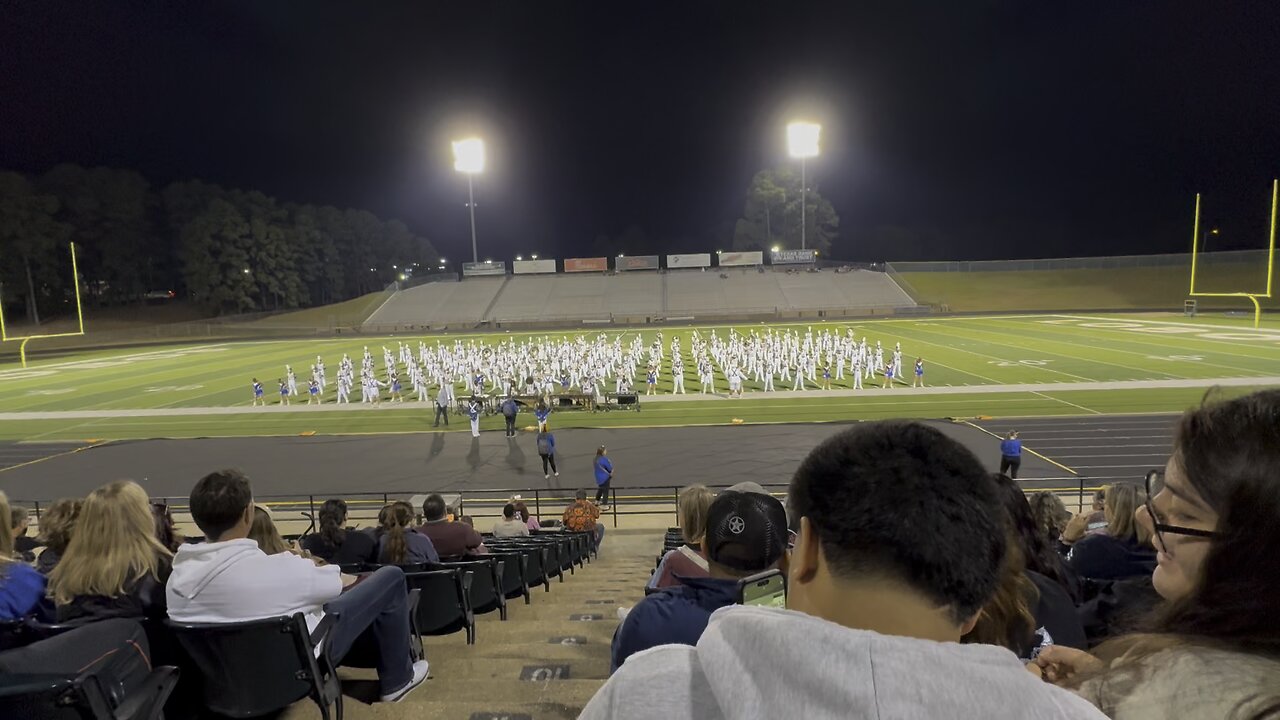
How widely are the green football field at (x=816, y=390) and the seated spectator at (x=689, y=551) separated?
55.0ft

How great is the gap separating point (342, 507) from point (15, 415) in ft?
99.8

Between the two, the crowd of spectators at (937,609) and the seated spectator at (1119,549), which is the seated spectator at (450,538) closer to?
the crowd of spectators at (937,609)

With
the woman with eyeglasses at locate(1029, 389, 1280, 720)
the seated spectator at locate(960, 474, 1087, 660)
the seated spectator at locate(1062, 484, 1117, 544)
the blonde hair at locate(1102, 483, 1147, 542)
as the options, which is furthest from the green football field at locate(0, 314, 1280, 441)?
the woman with eyeglasses at locate(1029, 389, 1280, 720)

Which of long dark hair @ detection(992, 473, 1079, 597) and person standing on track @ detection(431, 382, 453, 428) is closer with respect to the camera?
long dark hair @ detection(992, 473, 1079, 597)

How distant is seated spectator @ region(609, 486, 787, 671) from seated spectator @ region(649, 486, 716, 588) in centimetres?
10

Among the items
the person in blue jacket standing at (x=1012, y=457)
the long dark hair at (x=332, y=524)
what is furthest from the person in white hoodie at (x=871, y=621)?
the person in blue jacket standing at (x=1012, y=457)

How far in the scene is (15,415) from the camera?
2748 cm

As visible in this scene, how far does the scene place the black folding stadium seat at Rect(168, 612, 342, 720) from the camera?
3.08m

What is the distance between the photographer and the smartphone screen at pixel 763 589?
2.16 metres

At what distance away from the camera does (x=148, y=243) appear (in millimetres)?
83812

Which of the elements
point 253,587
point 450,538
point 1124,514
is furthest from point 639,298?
point 253,587

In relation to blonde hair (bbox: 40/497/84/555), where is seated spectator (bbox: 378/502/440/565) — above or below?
below

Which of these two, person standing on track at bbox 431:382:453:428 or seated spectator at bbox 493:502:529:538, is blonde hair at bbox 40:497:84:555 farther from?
person standing on track at bbox 431:382:453:428

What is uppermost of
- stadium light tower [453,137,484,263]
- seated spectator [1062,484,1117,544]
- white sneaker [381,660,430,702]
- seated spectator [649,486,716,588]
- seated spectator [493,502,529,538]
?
stadium light tower [453,137,484,263]
